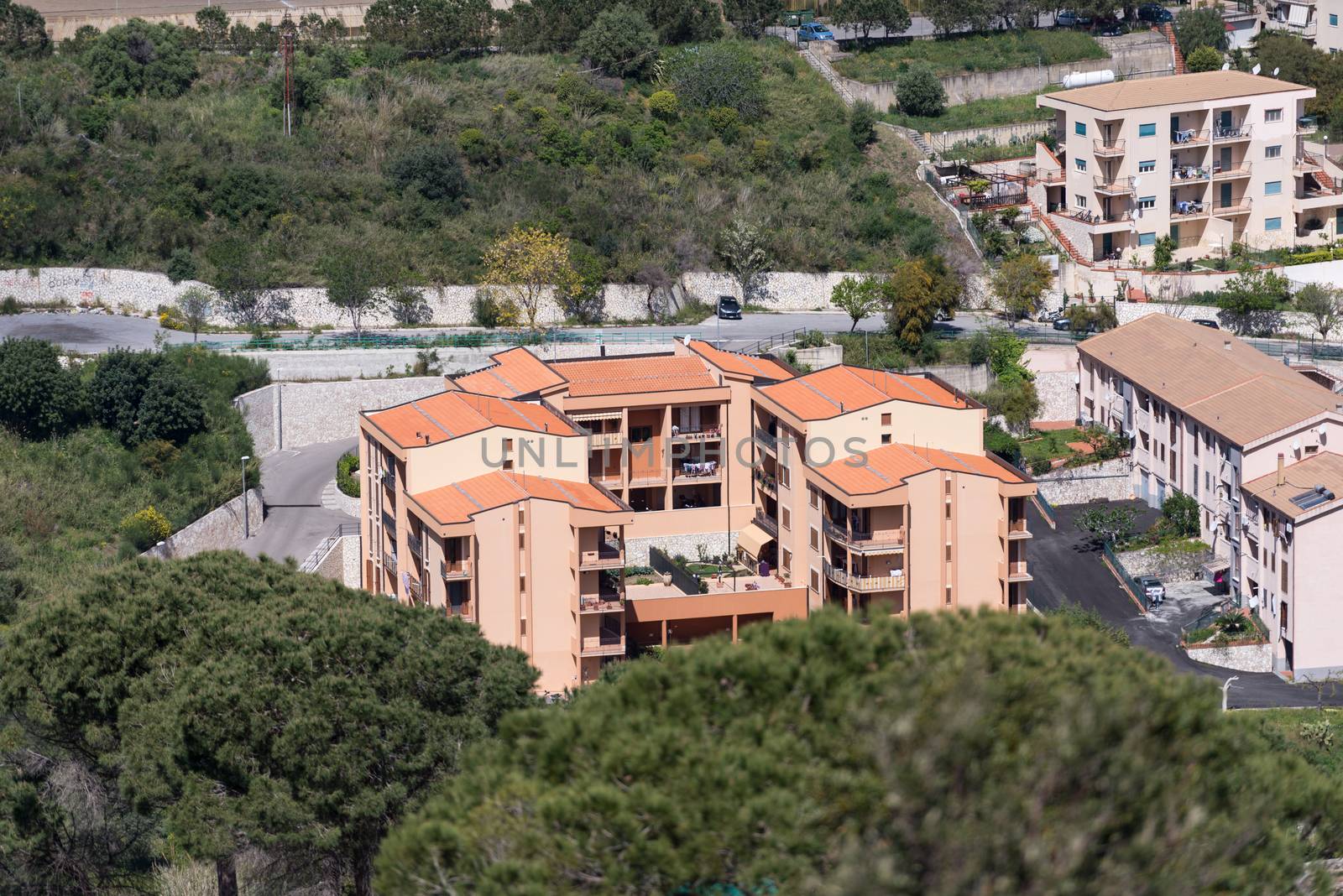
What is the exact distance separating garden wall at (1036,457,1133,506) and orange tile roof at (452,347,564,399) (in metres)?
14.7

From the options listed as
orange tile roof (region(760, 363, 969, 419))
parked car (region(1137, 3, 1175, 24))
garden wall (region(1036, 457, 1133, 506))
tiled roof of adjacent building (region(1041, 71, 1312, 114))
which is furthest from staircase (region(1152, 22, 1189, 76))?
orange tile roof (region(760, 363, 969, 419))

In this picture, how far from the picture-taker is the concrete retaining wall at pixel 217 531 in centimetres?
5400

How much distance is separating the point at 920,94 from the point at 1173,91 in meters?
10.4

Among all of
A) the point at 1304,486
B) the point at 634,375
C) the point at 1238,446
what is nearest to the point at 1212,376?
the point at 1238,446

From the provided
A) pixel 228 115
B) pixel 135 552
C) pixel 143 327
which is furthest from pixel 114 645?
pixel 228 115

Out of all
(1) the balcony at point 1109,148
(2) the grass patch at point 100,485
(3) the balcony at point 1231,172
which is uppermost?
(1) the balcony at point 1109,148

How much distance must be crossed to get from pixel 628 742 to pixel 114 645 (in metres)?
14.8

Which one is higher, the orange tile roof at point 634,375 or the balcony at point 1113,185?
the balcony at point 1113,185

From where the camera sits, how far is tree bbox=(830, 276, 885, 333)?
66688mm

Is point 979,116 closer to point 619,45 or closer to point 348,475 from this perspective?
point 619,45

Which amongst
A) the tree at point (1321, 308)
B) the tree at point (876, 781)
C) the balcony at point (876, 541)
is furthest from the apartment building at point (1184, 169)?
the tree at point (876, 781)

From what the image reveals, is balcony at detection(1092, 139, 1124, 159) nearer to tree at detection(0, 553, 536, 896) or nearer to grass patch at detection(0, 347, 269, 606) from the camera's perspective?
grass patch at detection(0, 347, 269, 606)

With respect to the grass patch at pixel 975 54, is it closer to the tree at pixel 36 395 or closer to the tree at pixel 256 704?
the tree at pixel 36 395

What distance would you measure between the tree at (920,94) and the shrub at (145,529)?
3620 cm
